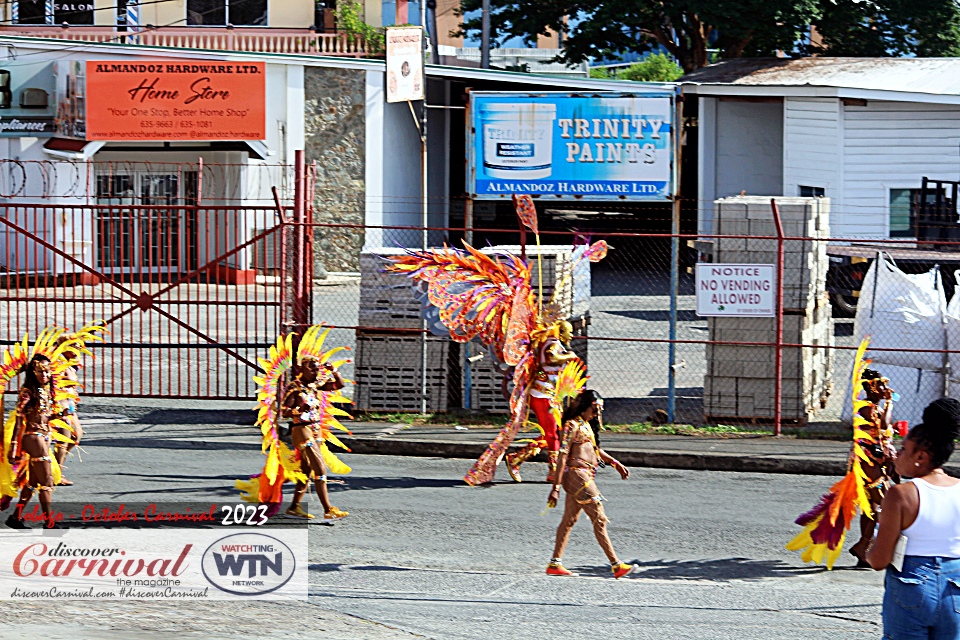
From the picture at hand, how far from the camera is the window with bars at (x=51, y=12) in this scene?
1344 inches

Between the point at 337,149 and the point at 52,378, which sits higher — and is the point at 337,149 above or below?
above

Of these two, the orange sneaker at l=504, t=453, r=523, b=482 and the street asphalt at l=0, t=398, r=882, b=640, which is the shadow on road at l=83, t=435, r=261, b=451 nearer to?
the street asphalt at l=0, t=398, r=882, b=640

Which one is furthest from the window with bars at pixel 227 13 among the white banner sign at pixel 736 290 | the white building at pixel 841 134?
the white banner sign at pixel 736 290

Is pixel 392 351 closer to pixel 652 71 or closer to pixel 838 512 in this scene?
pixel 838 512

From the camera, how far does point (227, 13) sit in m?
33.8

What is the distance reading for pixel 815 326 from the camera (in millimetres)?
13703

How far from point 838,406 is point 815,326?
1412mm

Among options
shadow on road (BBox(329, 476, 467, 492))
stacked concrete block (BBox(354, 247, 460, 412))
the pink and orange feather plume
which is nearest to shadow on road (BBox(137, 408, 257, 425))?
stacked concrete block (BBox(354, 247, 460, 412))

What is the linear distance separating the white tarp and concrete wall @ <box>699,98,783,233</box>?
14.5m

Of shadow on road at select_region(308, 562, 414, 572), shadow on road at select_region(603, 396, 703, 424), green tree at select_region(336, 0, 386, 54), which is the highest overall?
green tree at select_region(336, 0, 386, 54)

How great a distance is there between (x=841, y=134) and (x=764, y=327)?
43.4 ft

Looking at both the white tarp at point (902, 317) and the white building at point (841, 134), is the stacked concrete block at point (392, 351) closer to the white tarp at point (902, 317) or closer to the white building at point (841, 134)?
the white tarp at point (902, 317)

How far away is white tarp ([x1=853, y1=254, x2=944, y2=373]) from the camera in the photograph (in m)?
12.9

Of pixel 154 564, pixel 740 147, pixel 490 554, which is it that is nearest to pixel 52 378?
pixel 154 564
